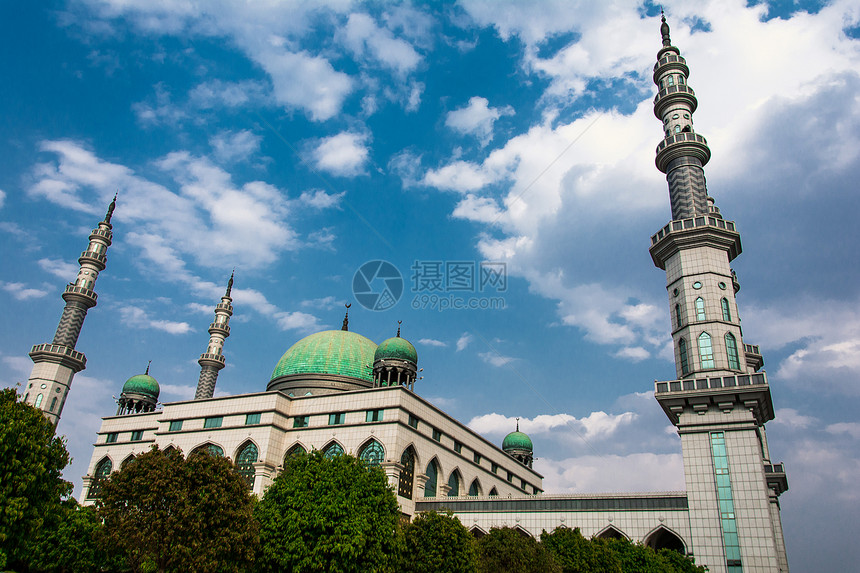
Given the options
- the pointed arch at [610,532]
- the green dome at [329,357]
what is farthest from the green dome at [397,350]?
the pointed arch at [610,532]

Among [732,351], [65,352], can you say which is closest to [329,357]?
[65,352]

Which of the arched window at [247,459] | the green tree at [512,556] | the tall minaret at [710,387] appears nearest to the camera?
the green tree at [512,556]

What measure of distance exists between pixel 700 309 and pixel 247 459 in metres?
34.3

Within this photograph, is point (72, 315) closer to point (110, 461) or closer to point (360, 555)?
point (110, 461)

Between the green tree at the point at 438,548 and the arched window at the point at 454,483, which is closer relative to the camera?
the green tree at the point at 438,548

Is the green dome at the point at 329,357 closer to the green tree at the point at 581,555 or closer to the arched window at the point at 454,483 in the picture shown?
the arched window at the point at 454,483

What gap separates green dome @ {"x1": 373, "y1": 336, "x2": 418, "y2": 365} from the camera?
1964 inches

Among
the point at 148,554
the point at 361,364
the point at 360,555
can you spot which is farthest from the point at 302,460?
the point at 361,364

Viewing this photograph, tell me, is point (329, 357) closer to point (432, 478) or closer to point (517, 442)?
point (432, 478)

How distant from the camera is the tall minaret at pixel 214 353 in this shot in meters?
65.9

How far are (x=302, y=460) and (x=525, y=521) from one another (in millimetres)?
17172

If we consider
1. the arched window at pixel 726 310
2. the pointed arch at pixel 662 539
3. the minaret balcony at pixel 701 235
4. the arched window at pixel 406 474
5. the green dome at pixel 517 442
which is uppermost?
the minaret balcony at pixel 701 235

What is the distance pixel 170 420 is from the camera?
52.8 meters

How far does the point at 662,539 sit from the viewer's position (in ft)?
123
